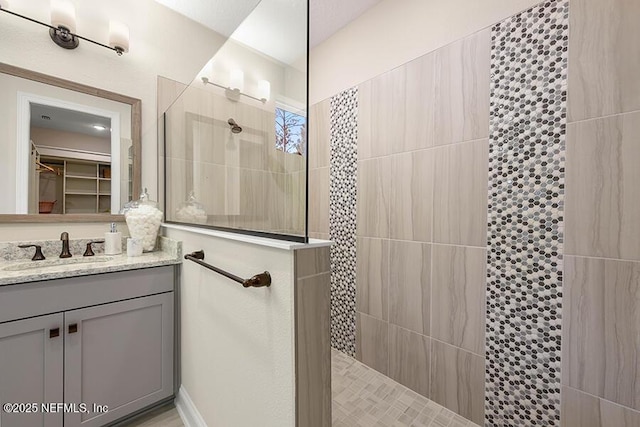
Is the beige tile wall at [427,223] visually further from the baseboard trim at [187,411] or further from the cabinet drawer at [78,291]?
the cabinet drawer at [78,291]

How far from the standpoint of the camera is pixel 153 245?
1.65 m

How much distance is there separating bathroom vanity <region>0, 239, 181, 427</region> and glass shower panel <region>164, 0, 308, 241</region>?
44 centimetres

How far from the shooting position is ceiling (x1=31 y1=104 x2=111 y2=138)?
1.45 meters

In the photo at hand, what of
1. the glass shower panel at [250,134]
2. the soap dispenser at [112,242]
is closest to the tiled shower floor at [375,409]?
the soap dispenser at [112,242]

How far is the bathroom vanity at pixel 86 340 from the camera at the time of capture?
104 cm

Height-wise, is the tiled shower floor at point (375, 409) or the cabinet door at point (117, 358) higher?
the cabinet door at point (117, 358)

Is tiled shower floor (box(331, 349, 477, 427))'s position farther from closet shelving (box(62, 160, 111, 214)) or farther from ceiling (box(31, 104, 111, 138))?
ceiling (box(31, 104, 111, 138))

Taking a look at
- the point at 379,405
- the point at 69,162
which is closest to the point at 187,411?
the point at 379,405

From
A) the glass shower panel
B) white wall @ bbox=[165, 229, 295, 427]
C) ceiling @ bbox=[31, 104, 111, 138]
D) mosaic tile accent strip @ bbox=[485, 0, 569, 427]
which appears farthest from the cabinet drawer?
mosaic tile accent strip @ bbox=[485, 0, 569, 427]

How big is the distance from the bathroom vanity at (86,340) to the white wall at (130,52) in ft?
2.70

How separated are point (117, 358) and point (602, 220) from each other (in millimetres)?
2111

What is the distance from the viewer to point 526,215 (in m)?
1.15

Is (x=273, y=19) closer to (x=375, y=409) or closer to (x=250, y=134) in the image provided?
(x=250, y=134)

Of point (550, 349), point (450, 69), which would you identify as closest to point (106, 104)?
point (450, 69)
